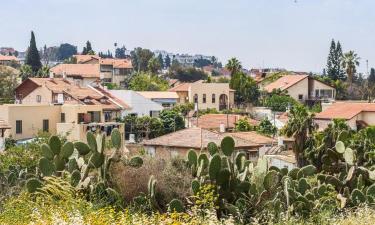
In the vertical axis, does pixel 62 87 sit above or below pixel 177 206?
above

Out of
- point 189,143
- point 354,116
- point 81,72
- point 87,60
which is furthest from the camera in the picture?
point 87,60

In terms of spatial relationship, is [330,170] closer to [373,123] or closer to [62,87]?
[373,123]

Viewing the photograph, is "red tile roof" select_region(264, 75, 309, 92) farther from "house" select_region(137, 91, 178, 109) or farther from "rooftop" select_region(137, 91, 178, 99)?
"house" select_region(137, 91, 178, 109)

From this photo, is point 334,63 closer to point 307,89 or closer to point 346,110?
point 307,89

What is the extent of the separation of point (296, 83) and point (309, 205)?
61581 mm

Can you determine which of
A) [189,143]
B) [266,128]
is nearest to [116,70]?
Result: [266,128]

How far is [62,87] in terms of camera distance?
51344 mm

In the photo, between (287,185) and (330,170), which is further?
(330,170)

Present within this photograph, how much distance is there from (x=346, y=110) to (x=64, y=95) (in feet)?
63.4

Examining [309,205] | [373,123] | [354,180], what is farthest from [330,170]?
[373,123]

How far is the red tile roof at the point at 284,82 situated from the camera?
75875 millimetres

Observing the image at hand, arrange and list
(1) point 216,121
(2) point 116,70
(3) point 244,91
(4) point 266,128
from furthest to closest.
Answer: (2) point 116,70
(3) point 244,91
(1) point 216,121
(4) point 266,128

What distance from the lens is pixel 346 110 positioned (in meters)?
45.9

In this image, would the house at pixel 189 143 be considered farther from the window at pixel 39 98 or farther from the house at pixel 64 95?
the window at pixel 39 98
